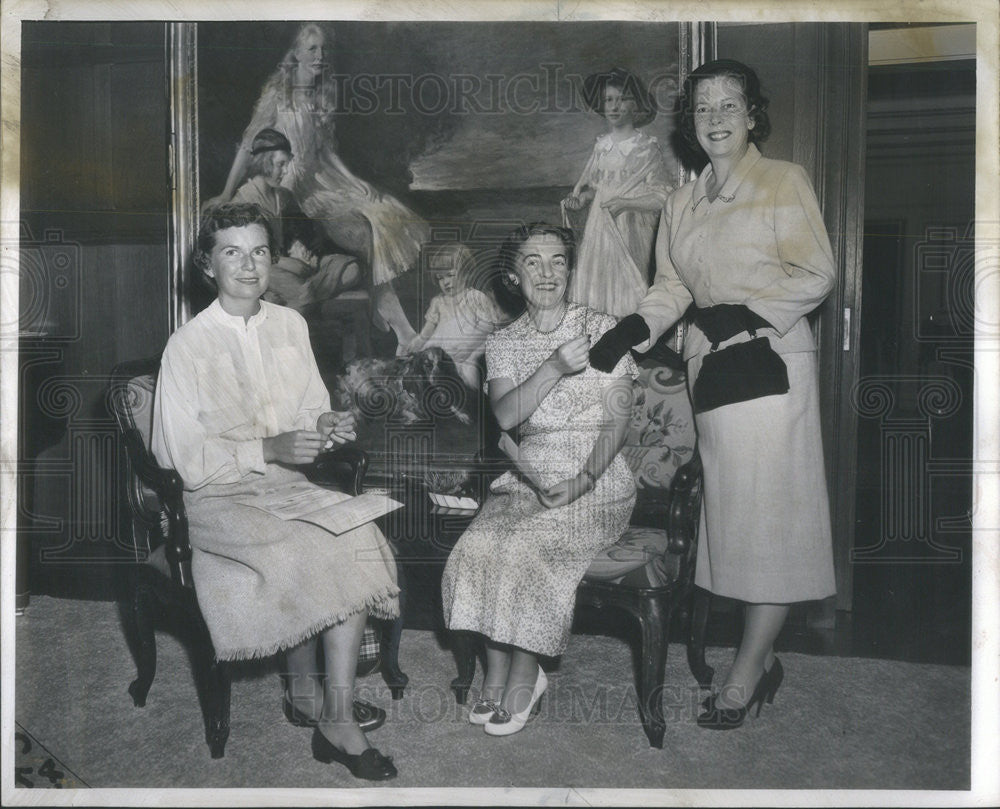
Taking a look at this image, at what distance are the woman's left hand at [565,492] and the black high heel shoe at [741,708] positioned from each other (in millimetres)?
885

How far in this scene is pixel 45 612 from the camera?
9.91 feet

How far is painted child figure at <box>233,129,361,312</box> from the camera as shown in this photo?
304 centimetres

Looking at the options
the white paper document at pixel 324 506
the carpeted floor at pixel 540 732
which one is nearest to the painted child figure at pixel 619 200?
the white paper document at pixel 324 506

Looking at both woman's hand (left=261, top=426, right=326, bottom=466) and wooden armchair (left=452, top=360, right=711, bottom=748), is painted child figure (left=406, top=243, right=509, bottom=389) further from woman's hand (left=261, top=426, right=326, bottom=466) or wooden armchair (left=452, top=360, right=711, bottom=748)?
wooden armchair (left=452, top=360, right=711, bottom=748)

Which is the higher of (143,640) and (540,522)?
(540,522)

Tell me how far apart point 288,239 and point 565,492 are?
4.57 feet

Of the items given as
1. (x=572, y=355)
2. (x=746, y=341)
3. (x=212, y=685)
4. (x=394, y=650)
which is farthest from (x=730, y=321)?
(x=212, y=685)

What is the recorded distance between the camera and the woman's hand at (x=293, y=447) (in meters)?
2.92

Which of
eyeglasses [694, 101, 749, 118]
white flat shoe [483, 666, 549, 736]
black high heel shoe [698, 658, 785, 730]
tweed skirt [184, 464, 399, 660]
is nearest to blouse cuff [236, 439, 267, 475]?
tweed skirt [184, 464, 399, 660]

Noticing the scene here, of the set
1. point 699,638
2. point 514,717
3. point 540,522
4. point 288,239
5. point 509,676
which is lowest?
point 514,717

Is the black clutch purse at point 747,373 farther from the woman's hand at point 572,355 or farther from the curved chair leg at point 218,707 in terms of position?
the curved chair leg at point 218,707

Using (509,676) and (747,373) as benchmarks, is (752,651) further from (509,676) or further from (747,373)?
(747,373)

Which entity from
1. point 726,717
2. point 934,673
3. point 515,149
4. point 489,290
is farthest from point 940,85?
point 726,717

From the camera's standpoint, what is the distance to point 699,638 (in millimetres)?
2961
